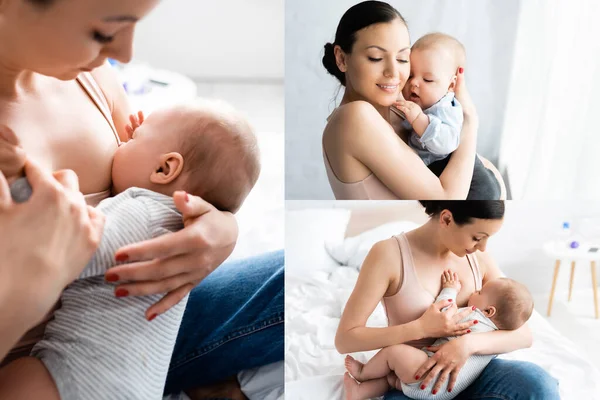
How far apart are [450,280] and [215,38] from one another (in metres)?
1.84

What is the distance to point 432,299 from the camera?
665mm

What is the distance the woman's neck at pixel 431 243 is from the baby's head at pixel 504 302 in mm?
61

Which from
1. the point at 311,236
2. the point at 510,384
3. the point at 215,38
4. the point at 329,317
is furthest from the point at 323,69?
the point at 215,38

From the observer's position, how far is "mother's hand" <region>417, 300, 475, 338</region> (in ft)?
2.17

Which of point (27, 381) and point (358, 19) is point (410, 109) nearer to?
point (358, 19)

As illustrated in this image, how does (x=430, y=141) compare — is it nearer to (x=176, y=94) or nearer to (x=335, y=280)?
(x=335, y=280)

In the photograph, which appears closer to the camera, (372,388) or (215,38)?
(372,388)

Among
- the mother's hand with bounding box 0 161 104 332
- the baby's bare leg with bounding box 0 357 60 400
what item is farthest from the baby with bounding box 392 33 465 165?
the baby's bare leg with bounding box 0 357 60 400

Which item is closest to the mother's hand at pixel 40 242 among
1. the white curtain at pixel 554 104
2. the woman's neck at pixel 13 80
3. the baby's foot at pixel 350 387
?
the woman's neck at pixel 13 80

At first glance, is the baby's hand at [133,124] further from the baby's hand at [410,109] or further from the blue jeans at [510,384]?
the blue jeans at [510,384]

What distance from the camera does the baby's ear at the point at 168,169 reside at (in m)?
0.68

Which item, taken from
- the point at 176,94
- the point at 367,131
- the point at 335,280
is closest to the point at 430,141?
the point at 367,131

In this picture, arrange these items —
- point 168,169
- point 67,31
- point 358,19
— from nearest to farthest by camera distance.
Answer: point 67,31
point 358,19
point 168,169

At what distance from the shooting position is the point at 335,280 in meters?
0.70
